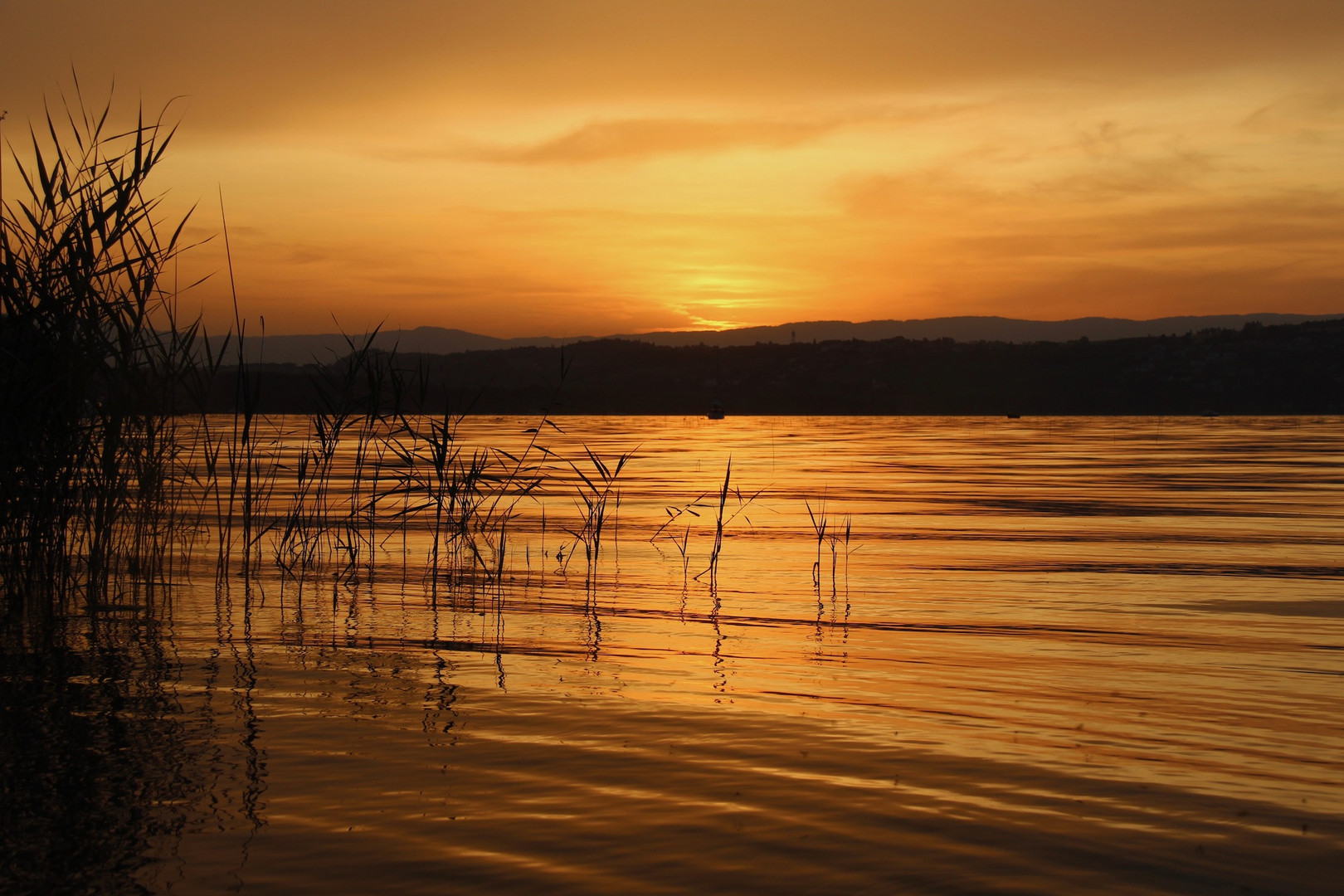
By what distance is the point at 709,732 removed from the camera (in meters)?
5.37

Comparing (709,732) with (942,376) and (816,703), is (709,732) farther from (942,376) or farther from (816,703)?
(942,376)

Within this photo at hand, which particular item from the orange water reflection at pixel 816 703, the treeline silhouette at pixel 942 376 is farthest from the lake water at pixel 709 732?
the treeline silhouette at pixel 942 376

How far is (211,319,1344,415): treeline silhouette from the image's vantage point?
11981 cm

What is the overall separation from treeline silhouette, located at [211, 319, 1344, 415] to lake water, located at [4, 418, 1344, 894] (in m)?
96.2

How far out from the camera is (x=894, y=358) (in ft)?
487

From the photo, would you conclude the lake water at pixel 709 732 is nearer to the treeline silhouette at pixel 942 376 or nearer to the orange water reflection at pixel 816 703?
the orange water reflection at pixel 816 703

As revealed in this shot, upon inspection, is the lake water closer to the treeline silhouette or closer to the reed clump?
the reed clump

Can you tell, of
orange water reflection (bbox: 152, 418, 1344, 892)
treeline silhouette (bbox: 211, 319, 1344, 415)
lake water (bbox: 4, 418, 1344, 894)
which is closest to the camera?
lake water (bbox: 4, 418, 1344, 894)

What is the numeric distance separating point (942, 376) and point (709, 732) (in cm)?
13910

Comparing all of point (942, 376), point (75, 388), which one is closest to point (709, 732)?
point (75, 388)

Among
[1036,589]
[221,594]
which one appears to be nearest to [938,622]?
[1036,589]

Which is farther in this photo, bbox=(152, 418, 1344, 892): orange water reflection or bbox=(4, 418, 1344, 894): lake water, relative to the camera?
bbox=(152, 418, 1344, 892): orange water reflection

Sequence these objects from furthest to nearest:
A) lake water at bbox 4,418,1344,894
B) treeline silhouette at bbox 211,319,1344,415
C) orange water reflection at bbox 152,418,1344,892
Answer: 1. treeline silhouette at bbox 211,319,1344,415
2. orange water reflection at bbox 152,418,1344,892
3. lake water at bbox 4,418,1344,894

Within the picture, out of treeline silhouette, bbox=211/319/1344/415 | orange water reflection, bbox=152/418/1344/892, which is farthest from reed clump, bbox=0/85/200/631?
treeline silhouette, bbox=211/319/1344/415
